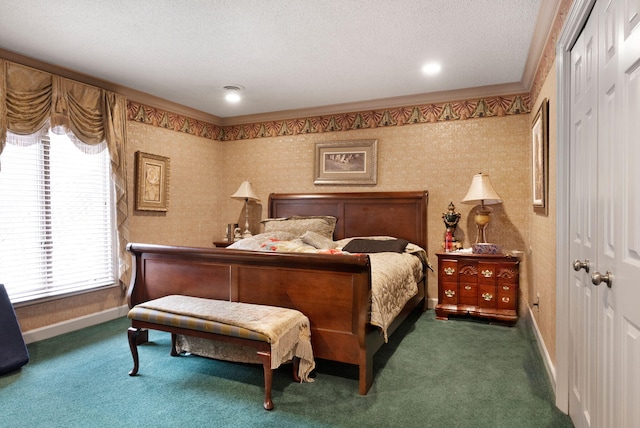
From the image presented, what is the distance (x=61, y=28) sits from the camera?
272cm

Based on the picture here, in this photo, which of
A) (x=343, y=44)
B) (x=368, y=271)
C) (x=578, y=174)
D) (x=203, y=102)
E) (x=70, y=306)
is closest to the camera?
(x=578, y=174)

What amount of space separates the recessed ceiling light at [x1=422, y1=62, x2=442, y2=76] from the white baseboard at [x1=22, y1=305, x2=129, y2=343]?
3941 millimetres

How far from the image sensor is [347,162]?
4.78 metres

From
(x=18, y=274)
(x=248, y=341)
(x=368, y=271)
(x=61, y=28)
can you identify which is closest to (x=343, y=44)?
(x=368, y=271)

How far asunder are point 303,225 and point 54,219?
250 centimetres

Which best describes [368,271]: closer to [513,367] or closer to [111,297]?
[513,367]

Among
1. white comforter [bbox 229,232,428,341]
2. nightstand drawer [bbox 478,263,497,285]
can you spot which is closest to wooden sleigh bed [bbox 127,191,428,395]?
Result: white comforter [bbox 229,232,428,341]

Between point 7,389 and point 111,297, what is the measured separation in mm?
1626

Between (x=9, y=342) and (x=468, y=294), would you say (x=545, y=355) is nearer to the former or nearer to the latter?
(x=468, y=294)

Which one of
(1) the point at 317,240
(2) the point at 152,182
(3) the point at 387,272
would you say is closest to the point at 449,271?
A: (3) the point at 387,272

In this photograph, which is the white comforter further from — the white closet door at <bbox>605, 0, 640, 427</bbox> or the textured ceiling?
the textured ceiling

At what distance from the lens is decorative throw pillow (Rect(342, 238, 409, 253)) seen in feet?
12.8

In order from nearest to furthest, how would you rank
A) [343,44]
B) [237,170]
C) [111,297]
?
[343,44] → [111,297] → [237,170]

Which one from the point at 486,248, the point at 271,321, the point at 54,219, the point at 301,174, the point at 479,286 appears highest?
the point at 301,174
